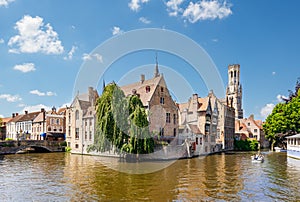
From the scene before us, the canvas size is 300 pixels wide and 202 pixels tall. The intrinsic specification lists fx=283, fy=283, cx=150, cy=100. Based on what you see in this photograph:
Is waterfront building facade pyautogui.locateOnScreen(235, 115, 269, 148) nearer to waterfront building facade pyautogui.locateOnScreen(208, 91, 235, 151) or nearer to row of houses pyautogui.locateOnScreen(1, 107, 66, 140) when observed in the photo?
waterfront building facade pyautogui.locateOnScreen(208, 91, 235, 151)

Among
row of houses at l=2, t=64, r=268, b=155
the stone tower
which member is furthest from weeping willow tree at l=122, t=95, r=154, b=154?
the stone tower

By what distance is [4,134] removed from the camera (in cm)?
10231

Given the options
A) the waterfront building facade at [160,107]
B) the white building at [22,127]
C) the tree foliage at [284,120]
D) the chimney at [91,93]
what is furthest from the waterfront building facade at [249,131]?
the white building at [22,127]

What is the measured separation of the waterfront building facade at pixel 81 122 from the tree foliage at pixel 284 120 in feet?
135

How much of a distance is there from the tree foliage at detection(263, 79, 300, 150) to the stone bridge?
49674mm

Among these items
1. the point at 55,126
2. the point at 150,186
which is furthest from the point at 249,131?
the point at 150,186

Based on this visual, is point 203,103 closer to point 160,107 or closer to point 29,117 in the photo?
point 160,107

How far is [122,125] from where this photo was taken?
130ft

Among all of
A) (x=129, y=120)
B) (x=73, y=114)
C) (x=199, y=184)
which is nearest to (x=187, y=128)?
(x=129, y=120)

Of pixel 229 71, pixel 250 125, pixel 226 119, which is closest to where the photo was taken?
pixel 226 119

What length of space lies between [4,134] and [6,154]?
50.8m

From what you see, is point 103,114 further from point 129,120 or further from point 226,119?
point 226,119

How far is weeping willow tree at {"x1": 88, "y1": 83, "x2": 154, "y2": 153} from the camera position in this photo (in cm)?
3906

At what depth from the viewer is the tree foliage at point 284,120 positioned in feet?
200
